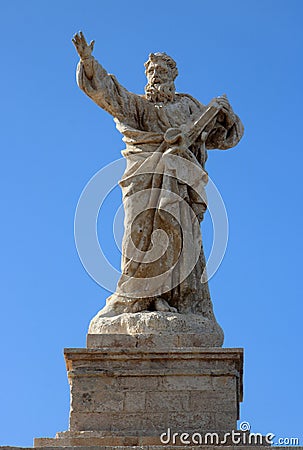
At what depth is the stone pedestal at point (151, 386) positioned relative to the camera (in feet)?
48.8

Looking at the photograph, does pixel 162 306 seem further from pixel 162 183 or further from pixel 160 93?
pixel 160 93

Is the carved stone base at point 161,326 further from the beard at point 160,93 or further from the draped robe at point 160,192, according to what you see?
the beard at point 160,93

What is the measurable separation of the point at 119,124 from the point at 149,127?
393 millimetres

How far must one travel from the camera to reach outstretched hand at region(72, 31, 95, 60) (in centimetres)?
1683

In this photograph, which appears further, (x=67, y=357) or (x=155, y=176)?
(x=155, y=176)

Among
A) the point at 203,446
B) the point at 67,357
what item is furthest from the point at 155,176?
the point at 203,446

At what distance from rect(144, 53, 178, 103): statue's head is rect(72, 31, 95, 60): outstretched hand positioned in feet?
3.16

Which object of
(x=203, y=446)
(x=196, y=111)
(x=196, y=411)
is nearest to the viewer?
(x=203, y=446)

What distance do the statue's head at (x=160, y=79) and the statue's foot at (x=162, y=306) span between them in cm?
283

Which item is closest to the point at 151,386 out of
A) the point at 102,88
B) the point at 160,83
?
the point at 102,88

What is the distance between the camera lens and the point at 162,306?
631 inches

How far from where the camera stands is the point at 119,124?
17.2m

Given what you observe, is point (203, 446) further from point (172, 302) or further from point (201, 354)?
point (172, 302)

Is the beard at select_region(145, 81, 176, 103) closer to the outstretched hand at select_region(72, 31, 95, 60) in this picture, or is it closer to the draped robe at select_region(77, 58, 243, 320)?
the draped robe at select_region(77, 58, 243, 320)
